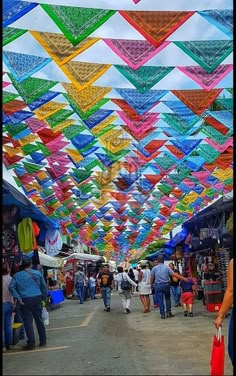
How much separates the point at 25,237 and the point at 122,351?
19.5 feet

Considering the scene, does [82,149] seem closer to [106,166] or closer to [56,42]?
[106,166]

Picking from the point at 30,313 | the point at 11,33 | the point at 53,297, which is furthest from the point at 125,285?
the point at 11,33

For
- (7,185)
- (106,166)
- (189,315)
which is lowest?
(189,315)

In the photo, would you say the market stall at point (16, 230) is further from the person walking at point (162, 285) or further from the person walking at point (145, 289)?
the person walking at point (145, 289)

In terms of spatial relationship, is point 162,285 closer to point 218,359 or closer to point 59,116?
point 59,116

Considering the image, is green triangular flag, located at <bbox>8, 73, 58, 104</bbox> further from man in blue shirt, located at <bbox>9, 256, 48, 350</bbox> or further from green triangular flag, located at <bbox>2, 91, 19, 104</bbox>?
man in blue shirt, located at <bbox>9, 256, 48, 350</bbox>

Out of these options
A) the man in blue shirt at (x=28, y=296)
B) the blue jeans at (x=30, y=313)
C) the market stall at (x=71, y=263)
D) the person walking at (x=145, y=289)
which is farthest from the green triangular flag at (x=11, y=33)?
the market stall at (x=71, y=263)

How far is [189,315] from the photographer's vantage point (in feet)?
50.3

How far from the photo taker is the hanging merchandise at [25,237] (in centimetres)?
1405

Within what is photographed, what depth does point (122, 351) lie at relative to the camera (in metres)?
9.06

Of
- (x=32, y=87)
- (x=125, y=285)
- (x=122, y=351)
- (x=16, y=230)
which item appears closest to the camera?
(x=122, y=351)

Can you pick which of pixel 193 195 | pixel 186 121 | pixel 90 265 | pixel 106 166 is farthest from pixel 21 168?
pixel 90 265

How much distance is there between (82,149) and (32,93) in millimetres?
4067

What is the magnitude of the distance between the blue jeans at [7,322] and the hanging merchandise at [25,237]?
14.4 ft
